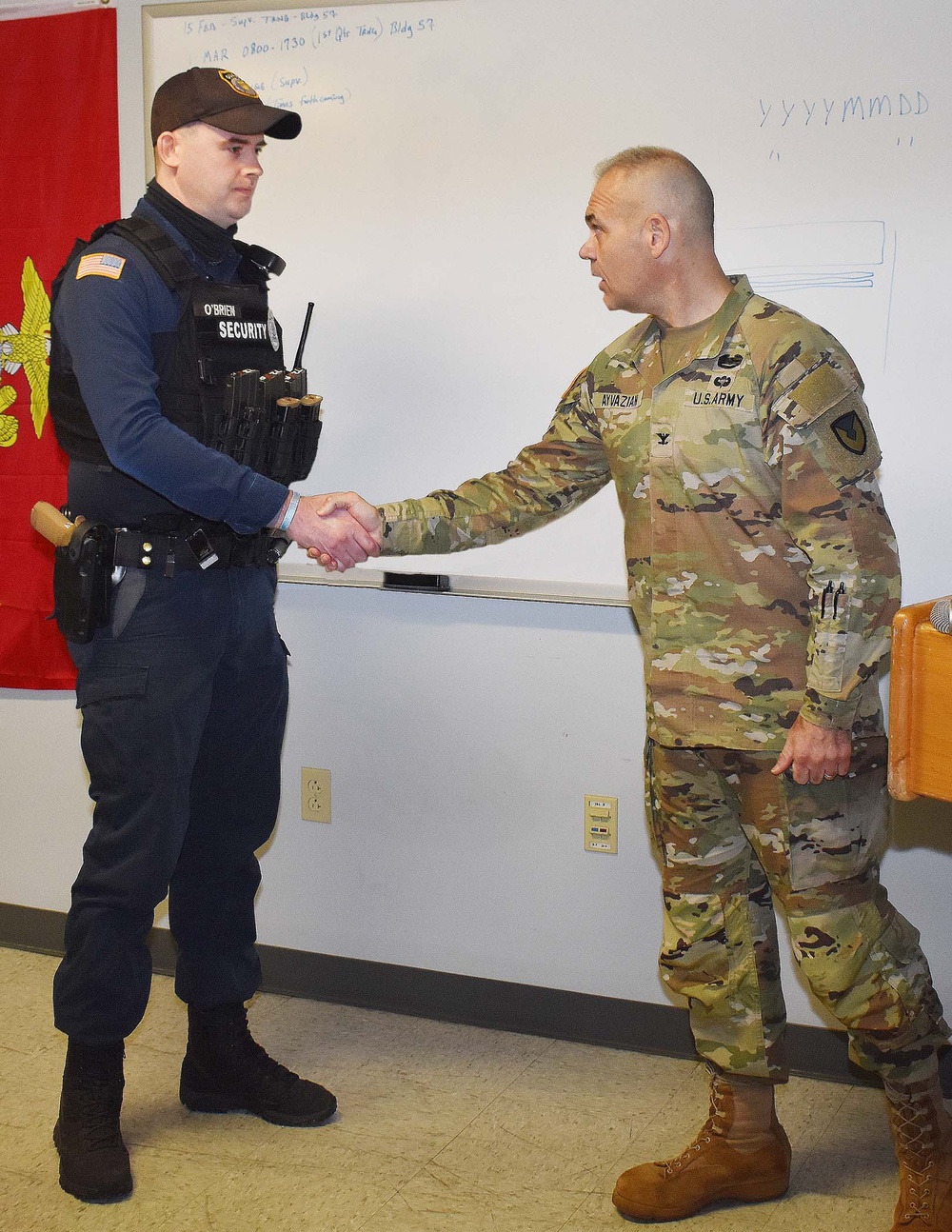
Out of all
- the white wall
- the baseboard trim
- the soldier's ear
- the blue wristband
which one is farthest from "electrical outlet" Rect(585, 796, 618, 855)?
the soldier's ear

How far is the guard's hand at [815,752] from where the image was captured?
6.63 ft

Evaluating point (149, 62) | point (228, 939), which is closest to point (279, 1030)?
point (228, 939)

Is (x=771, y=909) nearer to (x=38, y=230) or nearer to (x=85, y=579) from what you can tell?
(x=85, y=579)

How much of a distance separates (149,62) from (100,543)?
130 centimetres

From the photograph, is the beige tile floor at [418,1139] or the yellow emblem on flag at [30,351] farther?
the yellow emblem on flag at [30,351]

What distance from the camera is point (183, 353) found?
2293mm

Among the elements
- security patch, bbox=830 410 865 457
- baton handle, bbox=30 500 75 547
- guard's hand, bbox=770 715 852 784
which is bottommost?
guard's hand, bbox=770 715 852 784

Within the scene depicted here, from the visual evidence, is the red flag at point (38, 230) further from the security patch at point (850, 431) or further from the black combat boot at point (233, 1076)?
the security patch at point (850, 431)

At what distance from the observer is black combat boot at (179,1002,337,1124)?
2575 millimetres

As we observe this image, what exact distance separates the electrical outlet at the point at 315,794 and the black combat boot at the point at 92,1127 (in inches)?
31.8

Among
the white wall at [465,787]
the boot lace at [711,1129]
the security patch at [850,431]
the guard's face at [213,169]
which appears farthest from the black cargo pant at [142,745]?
the security patch at [850,431]

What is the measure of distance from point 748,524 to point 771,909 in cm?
75

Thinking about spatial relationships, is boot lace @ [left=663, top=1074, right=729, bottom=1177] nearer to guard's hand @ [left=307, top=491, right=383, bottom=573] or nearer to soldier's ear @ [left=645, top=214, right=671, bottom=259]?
guard's hand @ [left=307, top=491, right=383, bottom=573]

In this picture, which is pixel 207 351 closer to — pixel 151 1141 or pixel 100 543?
pixel 100 543
